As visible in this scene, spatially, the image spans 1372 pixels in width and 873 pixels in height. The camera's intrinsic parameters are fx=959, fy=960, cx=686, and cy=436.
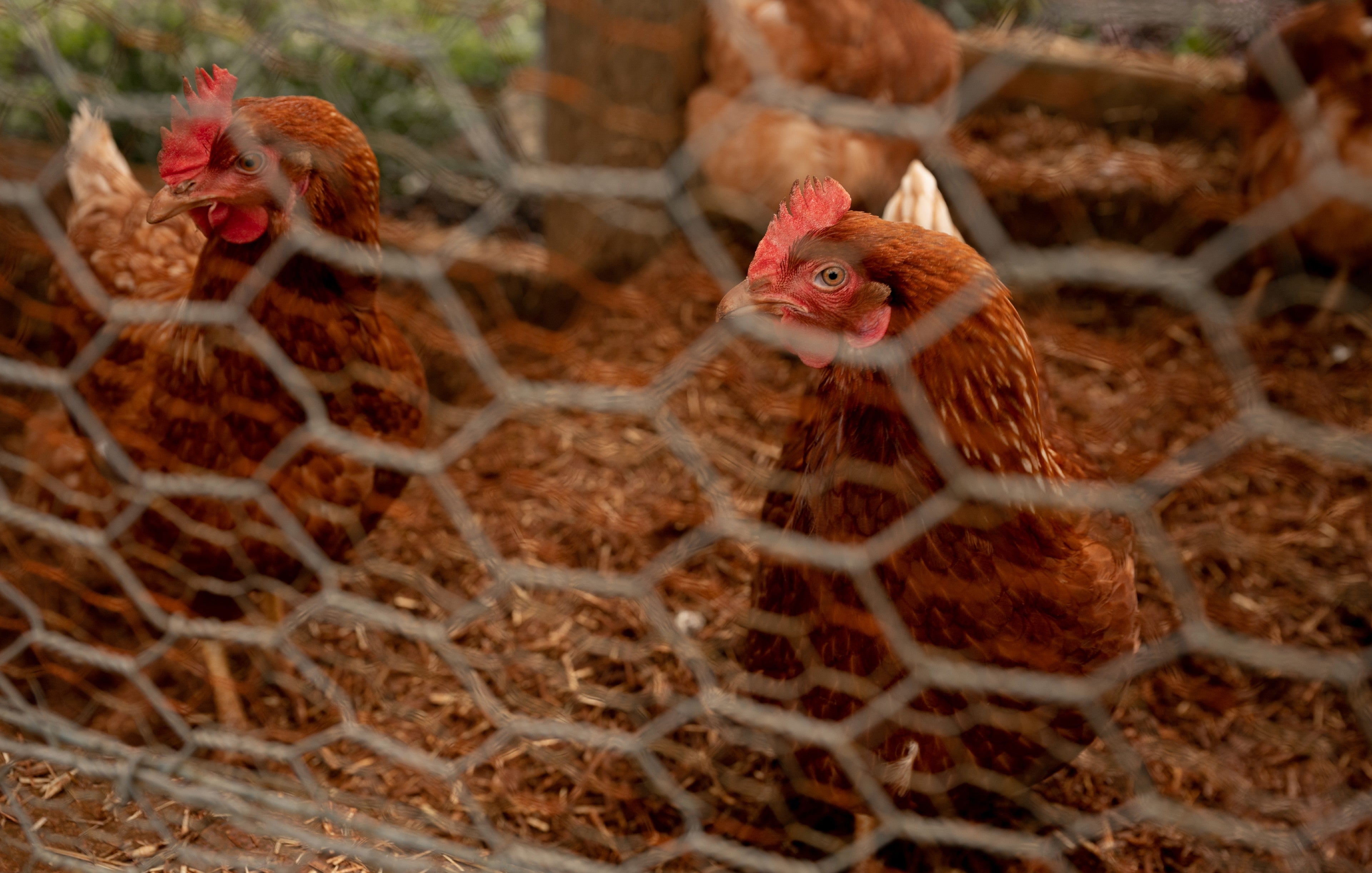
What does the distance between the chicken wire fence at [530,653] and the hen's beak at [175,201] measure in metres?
0.11

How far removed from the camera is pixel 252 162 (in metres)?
1.16

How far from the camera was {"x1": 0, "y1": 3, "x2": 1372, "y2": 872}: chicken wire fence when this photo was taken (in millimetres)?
926

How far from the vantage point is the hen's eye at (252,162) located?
1156 millimetres

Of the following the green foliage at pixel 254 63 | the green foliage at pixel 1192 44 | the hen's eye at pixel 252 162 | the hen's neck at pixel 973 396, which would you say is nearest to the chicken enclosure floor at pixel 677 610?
the hen's neck at pixel 973 396

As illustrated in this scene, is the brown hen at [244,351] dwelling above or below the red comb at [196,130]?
below

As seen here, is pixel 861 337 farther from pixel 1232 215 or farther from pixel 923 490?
pixel 1232 215

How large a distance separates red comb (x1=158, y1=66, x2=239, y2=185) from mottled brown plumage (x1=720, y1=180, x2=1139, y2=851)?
0.68m

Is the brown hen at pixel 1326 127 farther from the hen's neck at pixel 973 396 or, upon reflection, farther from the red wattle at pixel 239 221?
the red wattle at pixel 239 221

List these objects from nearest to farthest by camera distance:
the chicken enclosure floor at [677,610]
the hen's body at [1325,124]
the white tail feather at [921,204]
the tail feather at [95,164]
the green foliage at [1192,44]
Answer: the chicken enclosure floor at [677,610]
the white tail feather at [921,204]
the tail feather at [95,164]
the hen's body at [1325,124]
the green foliage at [1192,44]

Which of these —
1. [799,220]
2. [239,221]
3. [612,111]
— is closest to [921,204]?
[799,220]

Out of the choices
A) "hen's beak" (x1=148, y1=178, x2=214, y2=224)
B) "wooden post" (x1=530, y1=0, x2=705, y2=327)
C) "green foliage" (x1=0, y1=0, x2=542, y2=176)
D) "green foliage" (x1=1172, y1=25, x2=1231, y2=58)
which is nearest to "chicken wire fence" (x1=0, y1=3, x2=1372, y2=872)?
"hen's beak" (x1=148, y1=178, x2=214, y2=224)

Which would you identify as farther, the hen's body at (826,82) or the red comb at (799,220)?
the hen's body at (826,82)

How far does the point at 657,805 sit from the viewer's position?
4.77 ft

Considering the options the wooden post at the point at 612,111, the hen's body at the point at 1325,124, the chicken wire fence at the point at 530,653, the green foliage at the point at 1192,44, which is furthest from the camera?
the green foliage at the point at 1192,44
